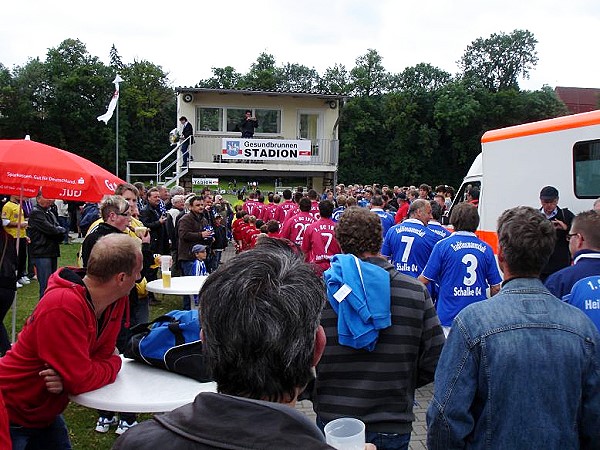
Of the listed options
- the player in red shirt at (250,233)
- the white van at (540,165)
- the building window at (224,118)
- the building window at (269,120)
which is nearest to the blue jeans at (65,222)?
the building window at (224,118)

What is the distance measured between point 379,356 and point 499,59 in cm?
5535

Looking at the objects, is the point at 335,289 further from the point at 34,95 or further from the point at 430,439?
the point at 34,95

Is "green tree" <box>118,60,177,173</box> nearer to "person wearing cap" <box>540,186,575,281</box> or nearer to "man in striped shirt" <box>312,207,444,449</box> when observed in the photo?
"person wearing cap" <box>540,186,575,281</box>

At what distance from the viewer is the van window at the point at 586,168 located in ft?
25.1

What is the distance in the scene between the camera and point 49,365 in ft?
8.37

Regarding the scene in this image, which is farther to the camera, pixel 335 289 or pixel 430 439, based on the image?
pixel 335 289

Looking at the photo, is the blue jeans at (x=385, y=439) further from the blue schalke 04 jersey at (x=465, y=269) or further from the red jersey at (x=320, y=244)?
the red jersey at (x=320, y=244)

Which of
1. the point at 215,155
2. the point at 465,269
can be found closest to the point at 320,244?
the point at 465,269

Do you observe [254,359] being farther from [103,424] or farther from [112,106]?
[112,106]

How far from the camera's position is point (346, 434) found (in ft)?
6.04

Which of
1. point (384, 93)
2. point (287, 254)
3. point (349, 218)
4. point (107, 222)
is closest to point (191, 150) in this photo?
point (107, 222)

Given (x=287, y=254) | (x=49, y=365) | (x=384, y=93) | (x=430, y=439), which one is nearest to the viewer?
(x=287, y=254)

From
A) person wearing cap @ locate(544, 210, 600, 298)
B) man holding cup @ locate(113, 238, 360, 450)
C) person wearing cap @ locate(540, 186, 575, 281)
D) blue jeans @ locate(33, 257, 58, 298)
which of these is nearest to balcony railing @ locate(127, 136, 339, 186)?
blue jeans @ locate(33, 257, 58, 298)

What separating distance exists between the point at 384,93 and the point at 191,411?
4915 cm
